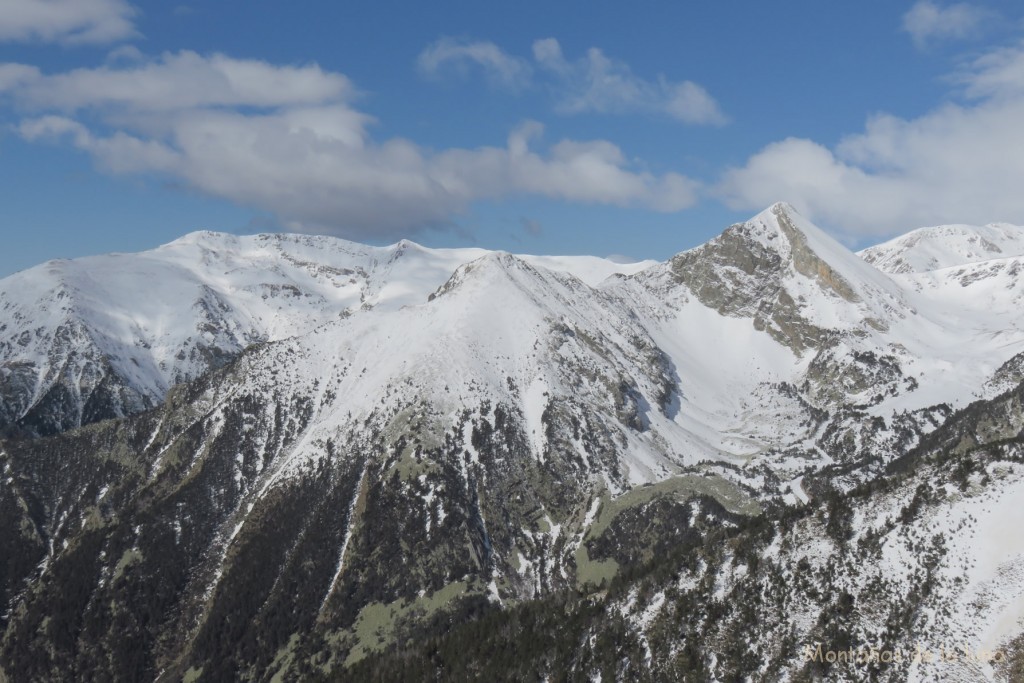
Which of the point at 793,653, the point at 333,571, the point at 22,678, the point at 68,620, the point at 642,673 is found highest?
the point at 793,653

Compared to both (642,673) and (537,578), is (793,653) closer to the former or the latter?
(642,673)

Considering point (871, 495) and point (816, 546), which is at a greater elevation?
point (871, 495)

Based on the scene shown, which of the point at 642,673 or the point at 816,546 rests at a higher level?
the point at 816,546

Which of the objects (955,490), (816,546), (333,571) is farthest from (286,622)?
(955,490)

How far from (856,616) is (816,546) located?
36.3 ft

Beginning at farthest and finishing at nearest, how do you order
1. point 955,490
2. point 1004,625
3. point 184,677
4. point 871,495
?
point 184,677
point 871,495
point 955,490
point 1004,625

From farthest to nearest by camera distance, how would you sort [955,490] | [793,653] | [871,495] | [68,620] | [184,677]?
[68,620] → [184,677] → [871,495] → [955,490] → [793,653]

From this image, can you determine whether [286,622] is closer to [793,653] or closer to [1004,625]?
[793,653]

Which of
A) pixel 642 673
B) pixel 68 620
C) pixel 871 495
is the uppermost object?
pixel 871 495

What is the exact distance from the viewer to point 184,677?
17975 centimetres

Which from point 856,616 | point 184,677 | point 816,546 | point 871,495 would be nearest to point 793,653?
point 856,616

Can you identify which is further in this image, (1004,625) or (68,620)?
(68,620)

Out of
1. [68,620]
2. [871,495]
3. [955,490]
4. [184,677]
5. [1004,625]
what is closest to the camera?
[1004,625]

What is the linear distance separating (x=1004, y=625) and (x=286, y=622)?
517 ft
